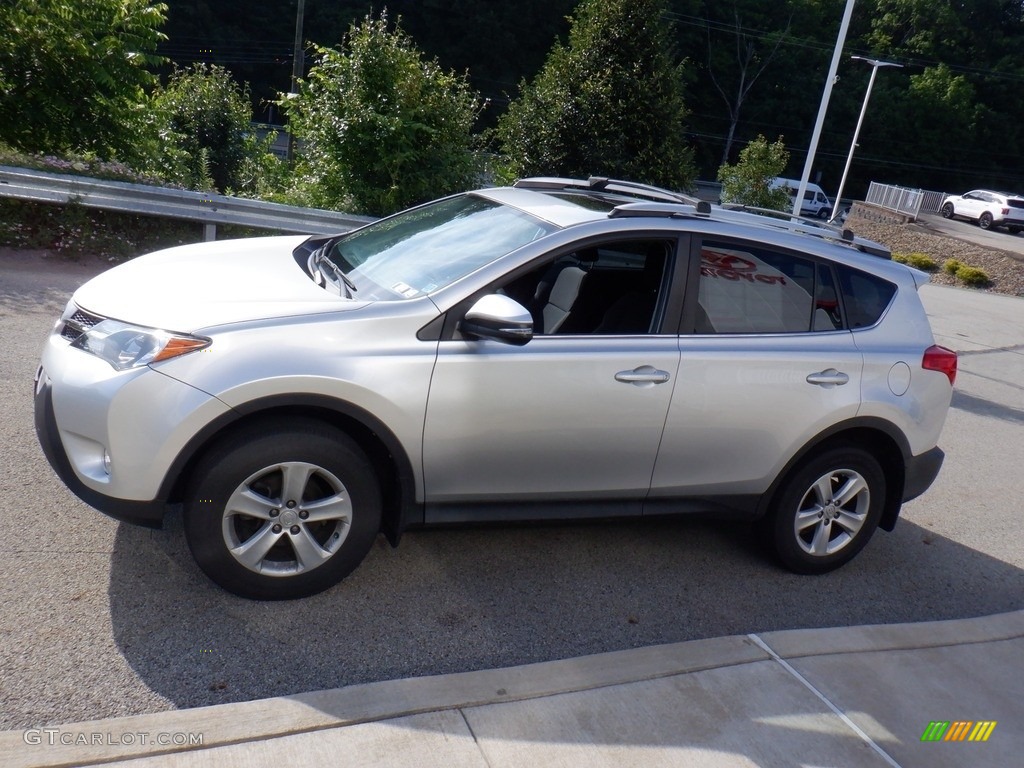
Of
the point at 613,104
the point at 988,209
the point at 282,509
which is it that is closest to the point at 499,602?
the point at 282,509

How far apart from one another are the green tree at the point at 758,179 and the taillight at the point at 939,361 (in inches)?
496

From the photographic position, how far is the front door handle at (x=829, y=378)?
4629 mm

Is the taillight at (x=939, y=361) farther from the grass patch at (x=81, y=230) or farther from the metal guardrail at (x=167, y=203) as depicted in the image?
the grass patch at (x=81, y=230)

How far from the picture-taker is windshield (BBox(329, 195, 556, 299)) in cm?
426

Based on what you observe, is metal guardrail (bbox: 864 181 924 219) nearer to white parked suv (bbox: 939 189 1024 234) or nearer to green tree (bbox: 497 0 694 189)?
white parked suv (bbox: 939 189 1024 234)

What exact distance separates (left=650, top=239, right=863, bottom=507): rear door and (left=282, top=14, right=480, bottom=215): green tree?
22.6 ft

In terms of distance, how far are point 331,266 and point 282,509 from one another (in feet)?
4.59

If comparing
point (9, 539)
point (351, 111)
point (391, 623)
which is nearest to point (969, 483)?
point (391, 623)

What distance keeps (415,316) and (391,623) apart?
1265 mm

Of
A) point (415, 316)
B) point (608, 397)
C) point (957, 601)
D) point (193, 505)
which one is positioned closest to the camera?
point (193, 505)

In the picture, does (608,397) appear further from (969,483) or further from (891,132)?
(891,132)

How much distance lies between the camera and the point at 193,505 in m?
3.64

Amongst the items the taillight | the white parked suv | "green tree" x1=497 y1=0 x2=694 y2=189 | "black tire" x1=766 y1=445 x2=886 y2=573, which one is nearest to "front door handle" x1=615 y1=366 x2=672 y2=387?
"black tire" x1=766 y1=445 x2=886 y2=573

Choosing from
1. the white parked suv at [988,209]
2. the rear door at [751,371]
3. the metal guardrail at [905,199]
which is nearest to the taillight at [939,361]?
the rear door at [751,371]
